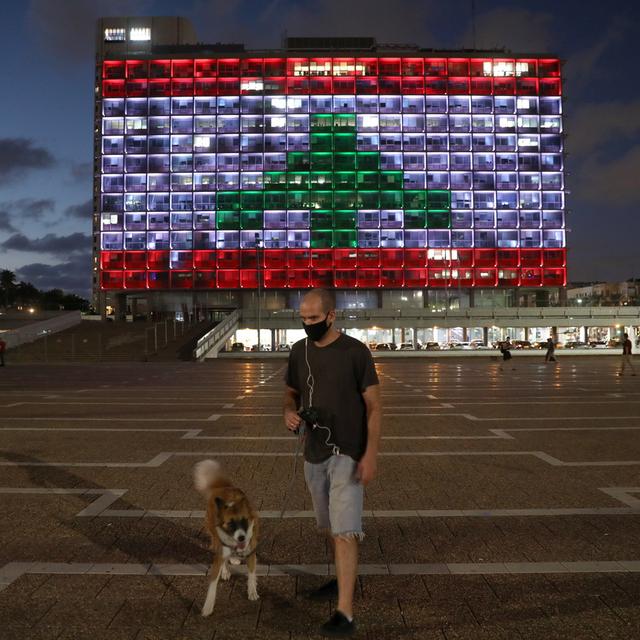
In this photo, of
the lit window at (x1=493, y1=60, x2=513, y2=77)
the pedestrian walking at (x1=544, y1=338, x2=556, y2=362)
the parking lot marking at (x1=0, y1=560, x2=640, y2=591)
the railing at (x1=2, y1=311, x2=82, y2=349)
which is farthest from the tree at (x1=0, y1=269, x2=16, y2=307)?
the parking lot marking at (x1=0, y1=560, x2=640, y2=591)

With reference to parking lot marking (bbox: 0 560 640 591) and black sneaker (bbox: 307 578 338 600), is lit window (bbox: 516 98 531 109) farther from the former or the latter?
black sneaker (bbox: 307 578 338 600)

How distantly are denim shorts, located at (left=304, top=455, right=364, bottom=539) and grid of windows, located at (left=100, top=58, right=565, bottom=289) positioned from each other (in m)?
87.6

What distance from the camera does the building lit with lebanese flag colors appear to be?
303ft

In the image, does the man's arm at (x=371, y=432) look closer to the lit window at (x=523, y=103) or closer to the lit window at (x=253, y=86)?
the lit window at (x=253, y=86)

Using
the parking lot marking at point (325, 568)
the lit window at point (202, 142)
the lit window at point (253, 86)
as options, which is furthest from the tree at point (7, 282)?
the parking lot marking at point (325, 568)

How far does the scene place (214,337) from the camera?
5631 cm

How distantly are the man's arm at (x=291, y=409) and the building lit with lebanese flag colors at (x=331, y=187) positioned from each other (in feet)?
286

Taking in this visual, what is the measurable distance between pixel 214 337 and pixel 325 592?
5264 centimetres

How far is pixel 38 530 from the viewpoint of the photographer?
5.94 metres

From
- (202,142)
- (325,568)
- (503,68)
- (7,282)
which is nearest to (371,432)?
(325,568)

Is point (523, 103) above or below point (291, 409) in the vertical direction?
above

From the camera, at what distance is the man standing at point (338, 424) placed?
13.3 ft

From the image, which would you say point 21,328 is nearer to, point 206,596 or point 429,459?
point 429,459

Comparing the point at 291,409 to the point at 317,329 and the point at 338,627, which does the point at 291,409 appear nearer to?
the point at 317,329
